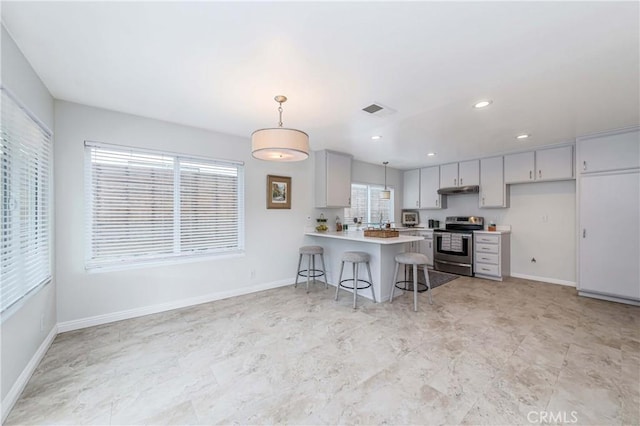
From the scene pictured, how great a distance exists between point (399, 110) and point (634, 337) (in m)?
3.30

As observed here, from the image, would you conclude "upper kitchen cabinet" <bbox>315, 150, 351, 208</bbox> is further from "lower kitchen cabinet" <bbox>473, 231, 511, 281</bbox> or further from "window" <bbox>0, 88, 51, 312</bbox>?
"window" <bbox>0, 88, 51, 312</bbox>

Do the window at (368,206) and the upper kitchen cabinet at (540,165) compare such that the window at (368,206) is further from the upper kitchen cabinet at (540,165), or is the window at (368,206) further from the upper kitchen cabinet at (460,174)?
the upper kitchen cabinet at (540,165)

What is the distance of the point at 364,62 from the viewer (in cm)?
209

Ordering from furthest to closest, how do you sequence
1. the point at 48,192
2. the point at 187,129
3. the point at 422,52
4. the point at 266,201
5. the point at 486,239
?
the point at 486,239 → the point at 266,201 → the point at 187,129 → the point at 48,192 → the point at 422,52

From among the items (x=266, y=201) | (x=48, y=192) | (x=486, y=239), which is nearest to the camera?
(x=48, y=192)

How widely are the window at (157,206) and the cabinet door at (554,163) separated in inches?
199

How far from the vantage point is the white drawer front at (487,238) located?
496cm

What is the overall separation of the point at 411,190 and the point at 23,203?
260 inches

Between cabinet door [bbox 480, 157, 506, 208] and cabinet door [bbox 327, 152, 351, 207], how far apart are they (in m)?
2.73

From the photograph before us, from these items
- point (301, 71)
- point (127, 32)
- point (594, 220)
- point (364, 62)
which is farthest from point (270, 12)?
point (594, 220)

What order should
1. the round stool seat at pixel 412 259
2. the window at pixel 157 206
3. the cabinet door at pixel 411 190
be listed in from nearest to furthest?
1. the window at pixel 157 206
2. the round stool seat at pixel 412 259
3. the cabinet door at pixel 411 190

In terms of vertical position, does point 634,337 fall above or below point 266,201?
below

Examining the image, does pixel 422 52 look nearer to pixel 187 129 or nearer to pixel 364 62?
pixel 364 62

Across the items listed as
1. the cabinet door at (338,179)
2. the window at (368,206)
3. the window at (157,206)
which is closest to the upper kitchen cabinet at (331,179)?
the cabinet door at (338,179)
